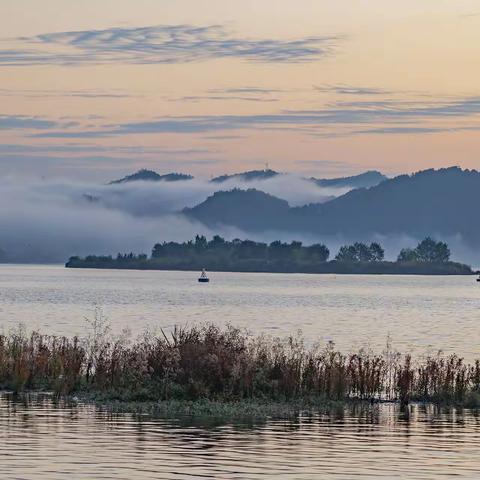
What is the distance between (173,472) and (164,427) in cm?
773

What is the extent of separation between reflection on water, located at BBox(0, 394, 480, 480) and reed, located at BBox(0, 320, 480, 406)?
6.62 feet

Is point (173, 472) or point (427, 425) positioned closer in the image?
point (173, 472)

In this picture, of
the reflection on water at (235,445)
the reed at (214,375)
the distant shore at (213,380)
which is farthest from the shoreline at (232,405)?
the reflection on water at (235,445)

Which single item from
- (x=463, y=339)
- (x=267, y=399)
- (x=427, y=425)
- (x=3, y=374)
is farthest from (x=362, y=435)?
(x=463, y=339)

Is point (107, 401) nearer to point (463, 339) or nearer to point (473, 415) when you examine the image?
point (473, 415)

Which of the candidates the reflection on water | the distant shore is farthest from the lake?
the distant shore

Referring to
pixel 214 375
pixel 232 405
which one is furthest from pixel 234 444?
pixel 214 375

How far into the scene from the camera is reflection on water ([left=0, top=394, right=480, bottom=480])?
31.7 meters

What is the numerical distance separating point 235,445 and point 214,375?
8186mm

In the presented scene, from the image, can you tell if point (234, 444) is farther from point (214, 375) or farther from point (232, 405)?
point (214, 375)

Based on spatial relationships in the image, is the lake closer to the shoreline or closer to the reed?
the shoreline

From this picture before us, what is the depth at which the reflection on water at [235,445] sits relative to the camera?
104 ft

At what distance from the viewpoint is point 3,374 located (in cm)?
4875

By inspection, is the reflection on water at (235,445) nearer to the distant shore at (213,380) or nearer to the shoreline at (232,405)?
the shoreline at (232,405)
